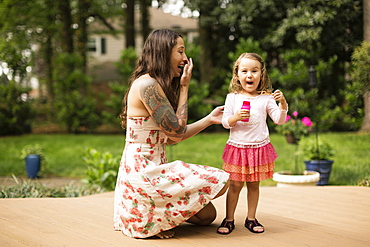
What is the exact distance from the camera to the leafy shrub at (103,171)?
5.64 m

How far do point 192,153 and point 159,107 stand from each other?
626cm

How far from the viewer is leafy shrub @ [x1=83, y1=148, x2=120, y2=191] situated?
222 inches

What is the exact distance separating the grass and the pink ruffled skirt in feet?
9.79

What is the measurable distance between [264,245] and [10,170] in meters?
6.08

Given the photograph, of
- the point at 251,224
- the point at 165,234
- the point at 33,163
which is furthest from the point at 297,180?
the point at 33,163

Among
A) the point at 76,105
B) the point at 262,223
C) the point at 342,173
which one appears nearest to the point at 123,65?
the point at 76,105

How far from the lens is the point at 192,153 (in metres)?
9.08

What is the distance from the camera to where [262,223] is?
11.2ft

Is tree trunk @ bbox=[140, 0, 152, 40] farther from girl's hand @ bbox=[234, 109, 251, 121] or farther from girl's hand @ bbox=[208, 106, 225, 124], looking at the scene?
girl's hand @ bbox=[234, 109, 251, 121]

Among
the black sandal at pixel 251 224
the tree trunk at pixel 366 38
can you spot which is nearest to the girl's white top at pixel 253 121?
the black sandal at pixel 251 224

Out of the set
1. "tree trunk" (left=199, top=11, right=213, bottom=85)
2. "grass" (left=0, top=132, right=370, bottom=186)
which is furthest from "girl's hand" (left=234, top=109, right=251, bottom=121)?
"tree trunk" (left=199, top=11, right=213, bottom=85)

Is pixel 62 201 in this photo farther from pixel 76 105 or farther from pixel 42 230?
pixel 76 105

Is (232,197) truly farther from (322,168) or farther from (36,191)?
(322,168)

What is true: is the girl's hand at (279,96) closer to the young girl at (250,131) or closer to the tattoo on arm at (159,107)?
the young girl at (250,131)
